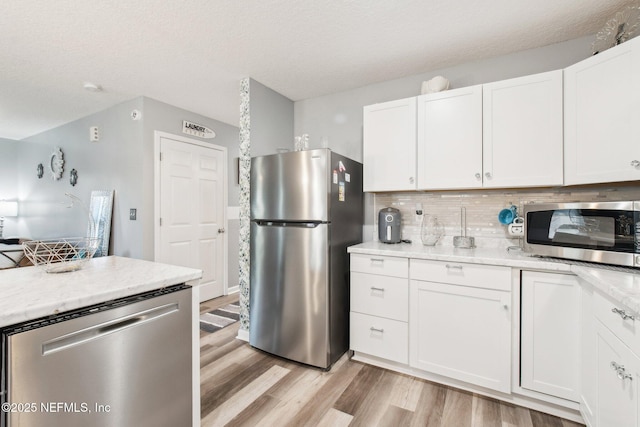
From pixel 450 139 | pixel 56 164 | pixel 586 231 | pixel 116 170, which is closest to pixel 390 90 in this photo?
pixel 450 139

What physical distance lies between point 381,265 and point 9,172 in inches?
281

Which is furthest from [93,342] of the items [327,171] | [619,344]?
[619,344]

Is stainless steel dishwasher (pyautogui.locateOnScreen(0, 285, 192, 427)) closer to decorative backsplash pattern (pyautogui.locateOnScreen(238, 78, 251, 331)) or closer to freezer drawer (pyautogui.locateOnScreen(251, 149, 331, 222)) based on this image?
freezer drawer (pyautogui.locateOnScreen(251, 149, 331, 222))

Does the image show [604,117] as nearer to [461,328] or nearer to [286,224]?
[461,328]

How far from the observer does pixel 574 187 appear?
78.7 inches

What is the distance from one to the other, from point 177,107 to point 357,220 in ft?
8.62

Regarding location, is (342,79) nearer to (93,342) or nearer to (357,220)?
(357,220)

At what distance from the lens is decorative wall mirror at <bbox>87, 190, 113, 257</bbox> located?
11.2 ft

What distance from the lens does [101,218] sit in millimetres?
3484

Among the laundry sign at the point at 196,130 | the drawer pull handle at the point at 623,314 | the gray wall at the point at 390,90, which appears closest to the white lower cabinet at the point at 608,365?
the drawer pull handle at the point at 623,314

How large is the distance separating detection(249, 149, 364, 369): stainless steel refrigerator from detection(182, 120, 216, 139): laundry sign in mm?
1651

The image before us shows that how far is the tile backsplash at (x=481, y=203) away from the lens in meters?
1.97

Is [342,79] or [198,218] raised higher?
[342,79]

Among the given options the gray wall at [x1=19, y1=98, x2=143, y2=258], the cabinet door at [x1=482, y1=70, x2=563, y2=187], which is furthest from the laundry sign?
the cabinet door at [x1=482, y1=70, x2=563, y2=187]
